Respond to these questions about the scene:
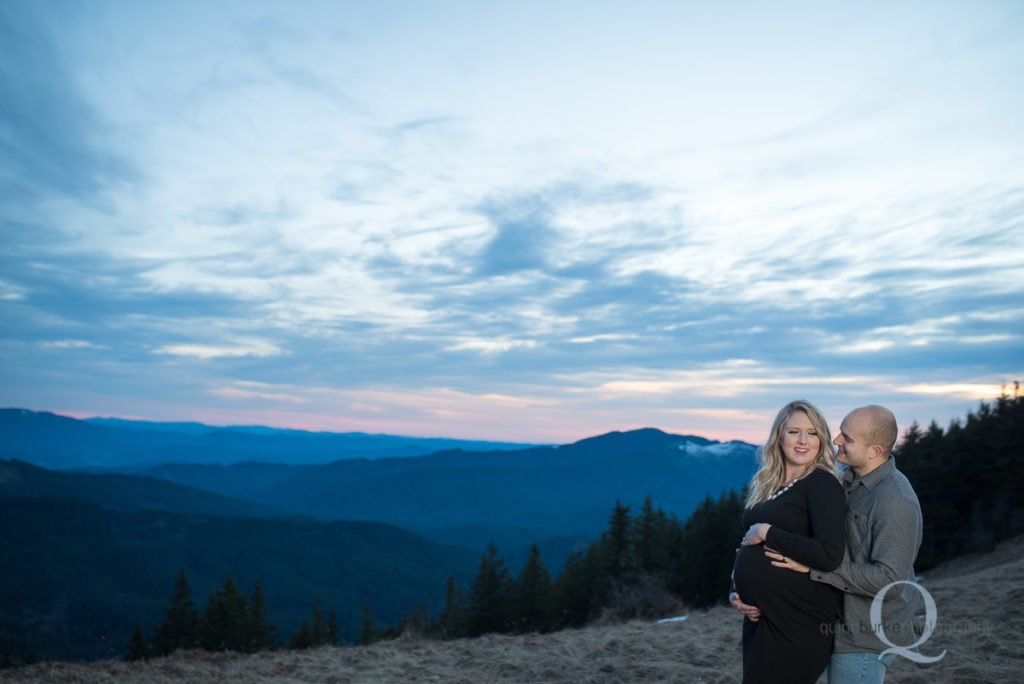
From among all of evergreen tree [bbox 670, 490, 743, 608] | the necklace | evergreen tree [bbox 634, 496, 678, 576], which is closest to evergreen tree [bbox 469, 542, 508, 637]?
evergreen tree [bbox 634, 496, 678, 576]

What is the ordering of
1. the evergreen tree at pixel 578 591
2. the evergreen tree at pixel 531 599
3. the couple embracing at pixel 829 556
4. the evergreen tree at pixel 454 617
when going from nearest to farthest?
the couple embracing at pixel 829 556 → the evergreen tree at pixel 531 599 → the evergreen tree at pixel 578 591 → the evergreen tree at pixel 454 617

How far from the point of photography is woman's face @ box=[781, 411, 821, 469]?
3150 millimetres

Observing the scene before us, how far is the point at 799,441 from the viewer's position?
318 centimetres

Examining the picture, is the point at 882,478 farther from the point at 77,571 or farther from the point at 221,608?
the point at 77,571

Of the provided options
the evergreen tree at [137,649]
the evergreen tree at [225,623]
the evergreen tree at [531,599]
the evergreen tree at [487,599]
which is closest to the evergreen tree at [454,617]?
the evergreen tree at [487,599]

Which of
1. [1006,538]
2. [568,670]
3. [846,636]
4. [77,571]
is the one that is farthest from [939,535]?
[77,571]

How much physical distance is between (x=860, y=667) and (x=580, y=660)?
545 cm

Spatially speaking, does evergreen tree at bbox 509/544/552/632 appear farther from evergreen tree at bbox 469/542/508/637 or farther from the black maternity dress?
the black maternity dress

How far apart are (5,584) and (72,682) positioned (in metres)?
194

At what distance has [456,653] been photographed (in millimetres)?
8641

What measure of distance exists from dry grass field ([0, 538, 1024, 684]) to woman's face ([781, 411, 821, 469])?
177 inches

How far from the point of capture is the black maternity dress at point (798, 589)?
297cm

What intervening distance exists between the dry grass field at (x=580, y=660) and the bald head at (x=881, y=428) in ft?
14.3

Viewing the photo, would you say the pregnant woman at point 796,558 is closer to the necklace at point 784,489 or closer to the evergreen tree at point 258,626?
the necklace at point 784,489
